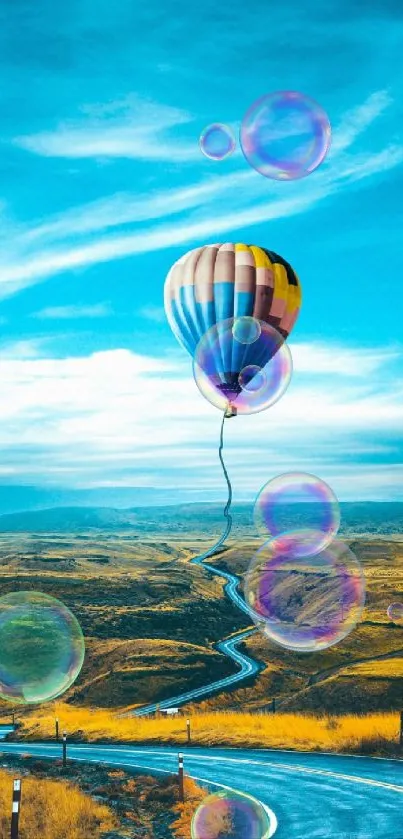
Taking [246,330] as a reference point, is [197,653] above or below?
below

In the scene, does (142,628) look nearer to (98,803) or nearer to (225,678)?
(225,678)

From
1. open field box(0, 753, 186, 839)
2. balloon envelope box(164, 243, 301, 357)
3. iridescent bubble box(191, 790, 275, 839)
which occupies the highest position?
balloon envelope box(164, 243, 301, 357)

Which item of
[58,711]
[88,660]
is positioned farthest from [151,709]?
[88,660]

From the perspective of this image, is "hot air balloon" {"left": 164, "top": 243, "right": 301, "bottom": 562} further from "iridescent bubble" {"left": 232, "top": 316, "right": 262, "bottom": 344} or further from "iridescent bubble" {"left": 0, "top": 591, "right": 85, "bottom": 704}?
"iridescent bubble" {"left": 0, "top": 591, "right": 85, "bottom": 704}

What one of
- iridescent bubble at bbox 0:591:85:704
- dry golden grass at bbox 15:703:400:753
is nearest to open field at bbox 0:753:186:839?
iridescent bubble at bbox 0:591:85:704

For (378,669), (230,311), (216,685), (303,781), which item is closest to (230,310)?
(230,311)
